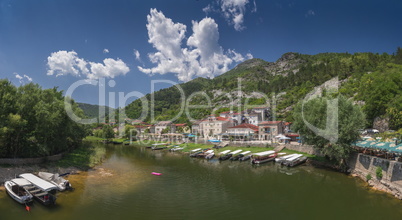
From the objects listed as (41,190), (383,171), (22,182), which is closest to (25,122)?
(22,182)

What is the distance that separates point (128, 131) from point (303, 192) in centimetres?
8968

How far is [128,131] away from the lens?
99.2 metres

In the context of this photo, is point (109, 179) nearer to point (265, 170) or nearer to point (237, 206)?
point (237, 206)

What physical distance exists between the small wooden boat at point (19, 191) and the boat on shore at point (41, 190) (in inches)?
14.3

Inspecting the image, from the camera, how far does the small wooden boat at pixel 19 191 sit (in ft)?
60.4

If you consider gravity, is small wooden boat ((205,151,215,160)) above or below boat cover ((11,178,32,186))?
below

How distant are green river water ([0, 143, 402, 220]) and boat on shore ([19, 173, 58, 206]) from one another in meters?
0.69

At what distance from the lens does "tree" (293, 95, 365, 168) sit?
30500 millimetres

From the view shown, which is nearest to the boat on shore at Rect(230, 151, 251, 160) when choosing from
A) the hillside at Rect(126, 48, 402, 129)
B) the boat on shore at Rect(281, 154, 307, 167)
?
the boat on shore at Rect(281, 154, 307, 167)

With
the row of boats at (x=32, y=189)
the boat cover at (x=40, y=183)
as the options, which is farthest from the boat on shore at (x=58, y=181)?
the boat cover at (x=40, y=183)

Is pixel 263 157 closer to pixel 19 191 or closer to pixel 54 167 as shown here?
pixel 54 167

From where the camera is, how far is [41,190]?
20094mm

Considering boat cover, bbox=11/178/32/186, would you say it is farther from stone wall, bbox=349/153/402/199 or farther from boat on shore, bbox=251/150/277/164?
stone wall, bbox=349/153/402/199

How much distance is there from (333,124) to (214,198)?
23.1 meters
